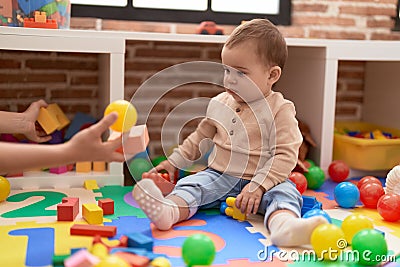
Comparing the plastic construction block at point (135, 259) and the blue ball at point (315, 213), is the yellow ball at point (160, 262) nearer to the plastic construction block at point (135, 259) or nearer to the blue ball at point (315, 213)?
the plastic construction block at point (135, 259)

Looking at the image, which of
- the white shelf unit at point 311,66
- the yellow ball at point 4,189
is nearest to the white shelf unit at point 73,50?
the white shelf unit at point 311,66

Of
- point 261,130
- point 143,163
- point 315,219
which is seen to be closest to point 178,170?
point 143,163

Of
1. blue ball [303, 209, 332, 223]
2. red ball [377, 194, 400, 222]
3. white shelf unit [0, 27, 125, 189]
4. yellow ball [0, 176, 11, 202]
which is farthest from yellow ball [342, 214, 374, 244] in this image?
yellow ball [0, 176, 11, 202]

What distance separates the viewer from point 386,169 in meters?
1.94

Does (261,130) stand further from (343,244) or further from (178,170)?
(343,244)

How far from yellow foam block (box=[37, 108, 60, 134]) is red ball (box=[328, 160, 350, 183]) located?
930 mm

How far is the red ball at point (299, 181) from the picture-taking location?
1.60 meters

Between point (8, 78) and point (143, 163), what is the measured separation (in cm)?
64

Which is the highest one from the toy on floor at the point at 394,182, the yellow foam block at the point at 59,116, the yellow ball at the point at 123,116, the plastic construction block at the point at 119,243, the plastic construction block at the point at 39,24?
the plastic construction block at the point at 39,24

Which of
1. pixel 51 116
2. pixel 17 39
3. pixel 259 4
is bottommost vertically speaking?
pixel 51 116

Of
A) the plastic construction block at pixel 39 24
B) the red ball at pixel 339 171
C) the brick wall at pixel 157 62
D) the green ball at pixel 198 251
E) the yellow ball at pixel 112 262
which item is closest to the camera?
the yellow ball at pixel 112 262

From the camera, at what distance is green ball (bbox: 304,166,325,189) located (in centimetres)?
171

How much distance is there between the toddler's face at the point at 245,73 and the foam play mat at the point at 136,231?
0.33 m

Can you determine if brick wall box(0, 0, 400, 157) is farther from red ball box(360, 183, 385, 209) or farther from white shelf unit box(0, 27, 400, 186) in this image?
red ball box(360, 183, 385, 209)
